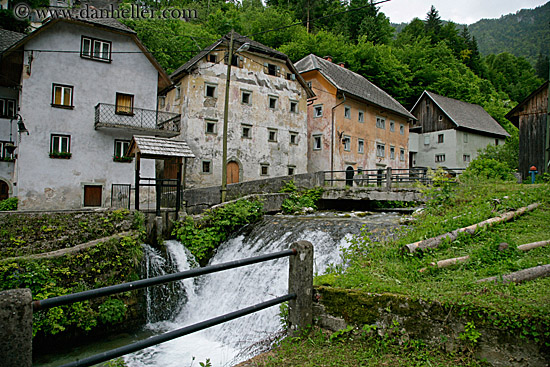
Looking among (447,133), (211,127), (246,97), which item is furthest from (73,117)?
(447,133)

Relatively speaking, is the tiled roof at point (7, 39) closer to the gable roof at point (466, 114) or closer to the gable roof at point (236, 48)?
the gable roof at point (236, 48)

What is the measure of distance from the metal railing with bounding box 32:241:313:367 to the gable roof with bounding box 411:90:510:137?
44.9m

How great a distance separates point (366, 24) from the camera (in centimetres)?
5803

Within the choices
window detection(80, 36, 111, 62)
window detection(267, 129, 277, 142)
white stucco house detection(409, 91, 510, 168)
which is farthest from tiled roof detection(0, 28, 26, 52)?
white stucco house detection(409, 91, 510, 168)

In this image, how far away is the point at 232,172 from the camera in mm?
28469

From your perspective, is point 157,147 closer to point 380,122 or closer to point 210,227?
point 210,227

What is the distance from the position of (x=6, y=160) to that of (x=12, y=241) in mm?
16840

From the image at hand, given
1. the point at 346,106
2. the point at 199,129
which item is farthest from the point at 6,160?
the point at 346,106

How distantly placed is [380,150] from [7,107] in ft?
105

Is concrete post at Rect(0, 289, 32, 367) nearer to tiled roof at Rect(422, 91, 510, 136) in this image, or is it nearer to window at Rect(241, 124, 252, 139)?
window at Rect(241, 124, 252, 139)

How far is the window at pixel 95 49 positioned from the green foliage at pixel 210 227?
1263 centimetres

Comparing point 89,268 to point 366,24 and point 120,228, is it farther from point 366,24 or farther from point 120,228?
point 366,24

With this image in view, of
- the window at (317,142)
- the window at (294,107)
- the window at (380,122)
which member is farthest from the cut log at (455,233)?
the window at (380,122)

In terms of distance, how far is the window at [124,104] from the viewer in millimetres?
21969
